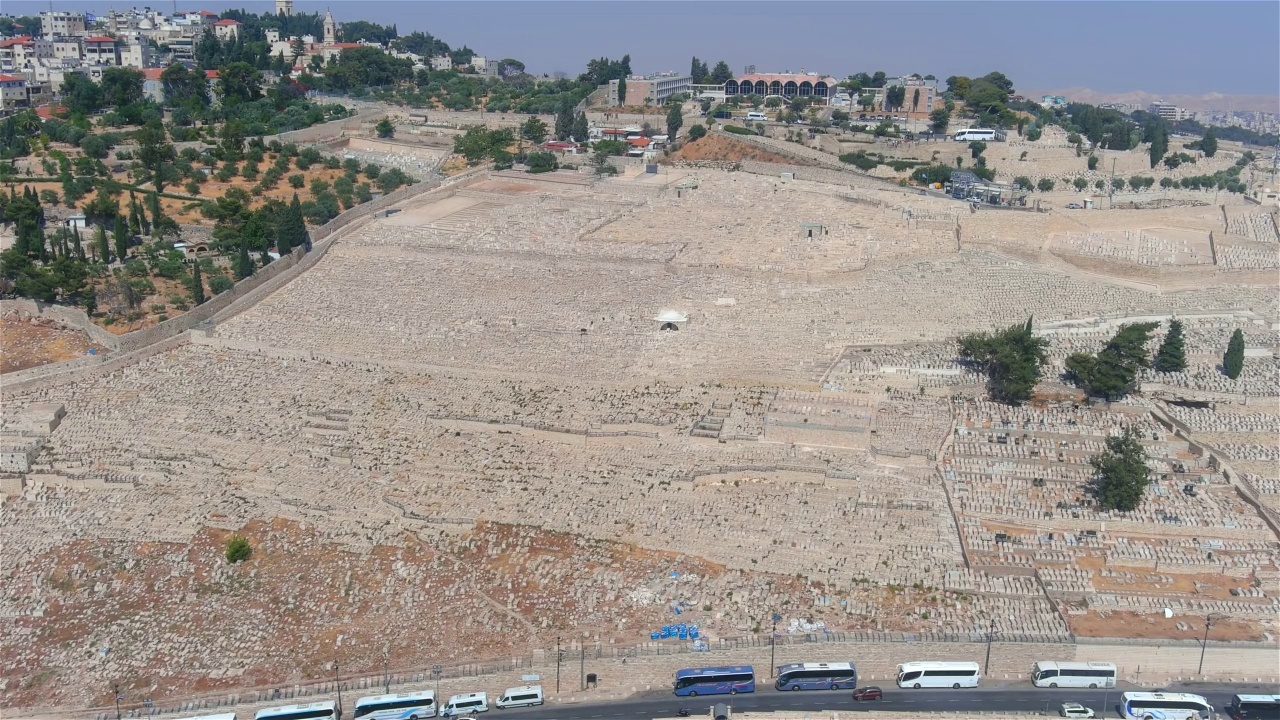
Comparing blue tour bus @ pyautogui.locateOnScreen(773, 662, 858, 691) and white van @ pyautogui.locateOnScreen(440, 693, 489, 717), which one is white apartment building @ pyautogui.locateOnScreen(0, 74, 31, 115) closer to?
white van @ pyautogui.locateOnScreen(440, 693, 489, 717)

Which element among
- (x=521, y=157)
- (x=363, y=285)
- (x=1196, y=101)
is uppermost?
(x=1196, y=101)

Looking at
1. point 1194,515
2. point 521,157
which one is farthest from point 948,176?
point 1194,515

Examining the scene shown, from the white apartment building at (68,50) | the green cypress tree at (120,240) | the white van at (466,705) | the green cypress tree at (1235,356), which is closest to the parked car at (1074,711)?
the white van at (466,705)

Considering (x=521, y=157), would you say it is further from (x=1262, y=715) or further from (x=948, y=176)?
(x=1262, y=715)

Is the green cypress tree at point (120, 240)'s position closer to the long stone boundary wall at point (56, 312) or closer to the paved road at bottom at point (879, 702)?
the long stone boundary wall at point (56, 312)

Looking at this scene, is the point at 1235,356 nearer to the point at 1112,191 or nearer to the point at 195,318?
the point at 1112,191
